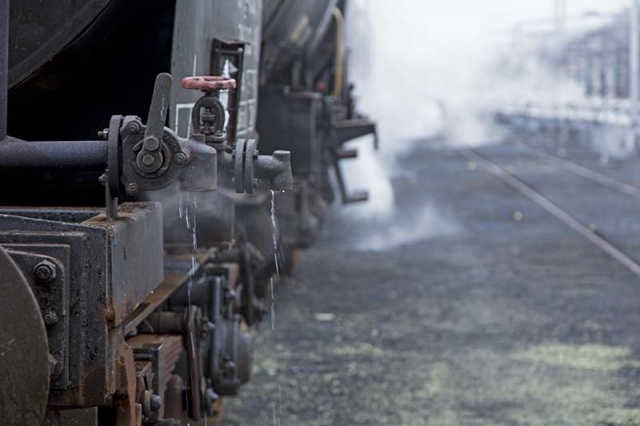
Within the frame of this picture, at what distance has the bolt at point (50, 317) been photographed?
2.44 metres

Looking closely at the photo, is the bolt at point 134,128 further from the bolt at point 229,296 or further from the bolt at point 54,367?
the bolt at point 229,296

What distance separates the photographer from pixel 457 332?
314 inches

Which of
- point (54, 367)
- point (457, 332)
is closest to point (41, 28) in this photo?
point (54, 367)

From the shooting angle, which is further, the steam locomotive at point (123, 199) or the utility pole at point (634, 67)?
the utility pole at point (634, 67)

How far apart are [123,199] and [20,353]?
1275 mm

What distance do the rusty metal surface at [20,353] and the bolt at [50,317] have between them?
90 mm

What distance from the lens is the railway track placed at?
12.1 meters

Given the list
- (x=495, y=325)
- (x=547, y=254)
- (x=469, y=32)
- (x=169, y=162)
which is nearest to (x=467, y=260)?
(x=547, y=254)

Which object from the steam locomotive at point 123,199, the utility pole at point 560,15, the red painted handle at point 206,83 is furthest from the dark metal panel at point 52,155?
the utility pole at point 560,15

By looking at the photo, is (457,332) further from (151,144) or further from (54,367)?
(54,367)

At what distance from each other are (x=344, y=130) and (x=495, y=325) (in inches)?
128

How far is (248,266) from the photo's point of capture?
6.38m

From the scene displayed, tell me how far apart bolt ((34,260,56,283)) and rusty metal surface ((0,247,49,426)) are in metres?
0.11

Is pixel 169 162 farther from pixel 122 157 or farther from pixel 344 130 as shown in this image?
pixel 344 130
